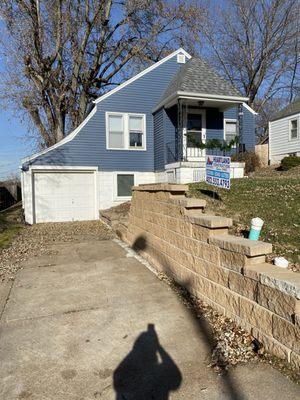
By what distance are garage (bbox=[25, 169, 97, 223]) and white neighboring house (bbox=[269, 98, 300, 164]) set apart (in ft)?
43.0

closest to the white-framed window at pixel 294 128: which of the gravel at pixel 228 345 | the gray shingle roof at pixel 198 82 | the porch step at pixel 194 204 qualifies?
the gray shingle roof at pixel 198 82

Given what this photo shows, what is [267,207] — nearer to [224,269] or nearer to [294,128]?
[224,269]

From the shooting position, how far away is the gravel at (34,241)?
676 cm

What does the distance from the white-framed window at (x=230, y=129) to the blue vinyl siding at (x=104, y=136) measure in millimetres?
3497

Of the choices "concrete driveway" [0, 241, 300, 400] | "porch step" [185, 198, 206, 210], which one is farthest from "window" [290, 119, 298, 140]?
"concrete driveway" [0, 241, 300, 400]

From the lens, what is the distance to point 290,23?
26344 millimetres

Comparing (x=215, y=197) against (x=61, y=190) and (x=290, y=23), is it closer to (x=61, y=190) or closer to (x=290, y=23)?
(x=61, y=190)

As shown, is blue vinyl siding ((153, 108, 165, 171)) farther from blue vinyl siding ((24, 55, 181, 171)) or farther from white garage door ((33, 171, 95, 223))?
white garage door ((33, 171, 95, 223))

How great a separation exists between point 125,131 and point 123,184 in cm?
247

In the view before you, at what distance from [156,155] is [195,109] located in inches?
111

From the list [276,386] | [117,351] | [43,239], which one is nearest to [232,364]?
[276,386]

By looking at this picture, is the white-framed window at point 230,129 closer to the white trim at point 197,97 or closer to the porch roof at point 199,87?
the porch roof at point 199,87

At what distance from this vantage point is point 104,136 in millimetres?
15219

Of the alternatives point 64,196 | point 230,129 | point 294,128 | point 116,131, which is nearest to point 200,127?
point 230,129
